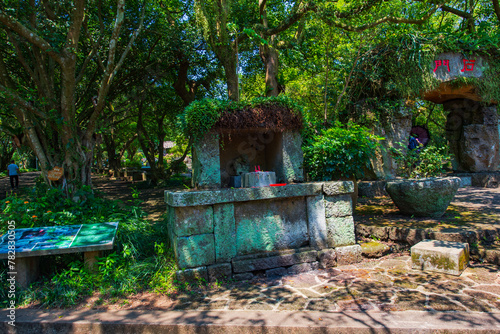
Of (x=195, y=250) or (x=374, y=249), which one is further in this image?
(x=374, y=249)

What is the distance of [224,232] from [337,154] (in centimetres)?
233

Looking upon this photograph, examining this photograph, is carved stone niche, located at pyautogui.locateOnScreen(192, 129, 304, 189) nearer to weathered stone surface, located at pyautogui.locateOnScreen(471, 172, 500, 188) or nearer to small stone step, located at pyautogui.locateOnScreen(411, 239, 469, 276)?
small stone step, located at pyautogui.locateOnScreen(411, 239, 469, 276)

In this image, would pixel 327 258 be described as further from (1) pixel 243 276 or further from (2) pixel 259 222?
(1) pixel 243 276

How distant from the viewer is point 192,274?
3910mm

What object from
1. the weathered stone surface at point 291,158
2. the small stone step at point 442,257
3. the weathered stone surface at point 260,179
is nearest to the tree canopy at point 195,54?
the weathered stone surface at point 291,158

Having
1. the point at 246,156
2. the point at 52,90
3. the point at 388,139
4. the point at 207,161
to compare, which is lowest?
the point at 207,161

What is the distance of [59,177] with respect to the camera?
18.7ft

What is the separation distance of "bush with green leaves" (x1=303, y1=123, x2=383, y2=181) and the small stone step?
5.21 feet

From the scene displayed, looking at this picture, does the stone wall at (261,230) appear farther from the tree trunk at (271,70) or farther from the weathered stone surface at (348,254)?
the tree trunk at (271,70)

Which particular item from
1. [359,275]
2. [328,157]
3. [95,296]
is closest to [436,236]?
[359,275]

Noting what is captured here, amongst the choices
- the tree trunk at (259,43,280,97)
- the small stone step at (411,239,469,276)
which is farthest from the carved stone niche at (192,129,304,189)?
the tree trunk at (259,43,280,97)

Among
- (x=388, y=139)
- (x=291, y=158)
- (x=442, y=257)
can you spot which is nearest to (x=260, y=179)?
(x=291, y=158)


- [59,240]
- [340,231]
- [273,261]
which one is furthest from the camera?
[340,231]

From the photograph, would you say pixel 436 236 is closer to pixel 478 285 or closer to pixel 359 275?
pixel 478 285
